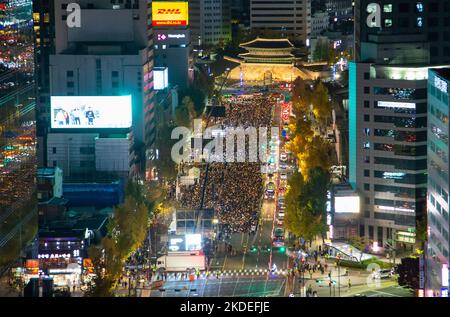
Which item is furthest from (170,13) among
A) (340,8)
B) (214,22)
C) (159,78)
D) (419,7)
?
(340,8)

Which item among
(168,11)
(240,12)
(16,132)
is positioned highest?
Answer: (168,11)

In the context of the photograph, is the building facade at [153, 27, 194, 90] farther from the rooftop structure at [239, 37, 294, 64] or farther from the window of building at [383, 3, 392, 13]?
the window of building at [383, 3, 392, 13]

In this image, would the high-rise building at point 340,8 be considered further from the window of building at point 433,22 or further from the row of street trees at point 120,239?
the row of street trees at point 120,239

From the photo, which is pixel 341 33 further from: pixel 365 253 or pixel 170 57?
pixel 365 253

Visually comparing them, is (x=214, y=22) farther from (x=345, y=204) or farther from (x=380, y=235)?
(x=380, y=235)

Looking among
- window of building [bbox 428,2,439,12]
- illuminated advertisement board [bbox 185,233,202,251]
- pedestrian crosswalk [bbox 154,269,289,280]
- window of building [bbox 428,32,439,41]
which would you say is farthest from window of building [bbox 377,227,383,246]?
window of building [bbox 428,2,439,12]
